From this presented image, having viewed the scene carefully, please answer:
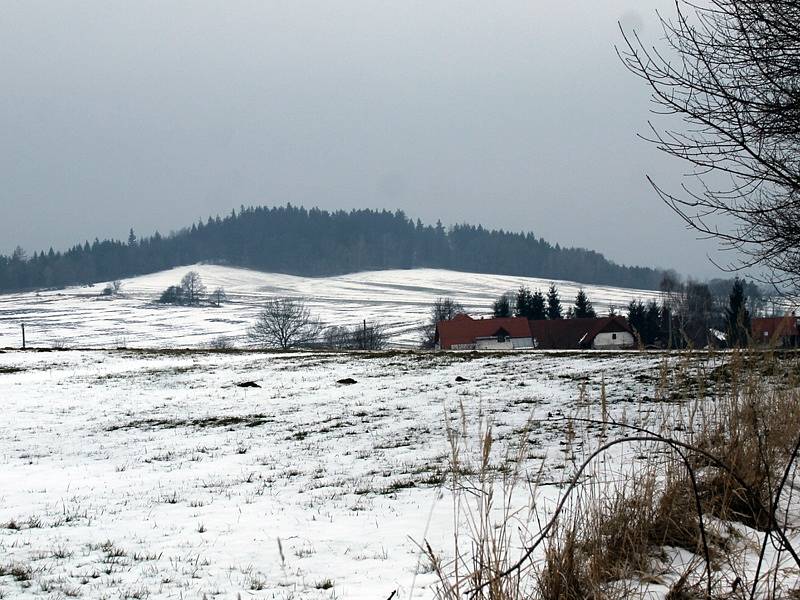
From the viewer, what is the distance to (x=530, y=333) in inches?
3253

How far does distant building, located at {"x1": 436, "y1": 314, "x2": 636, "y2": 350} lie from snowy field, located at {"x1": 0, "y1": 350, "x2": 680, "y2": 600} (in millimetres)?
57334

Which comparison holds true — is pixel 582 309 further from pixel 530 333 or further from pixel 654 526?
pixel 654 526

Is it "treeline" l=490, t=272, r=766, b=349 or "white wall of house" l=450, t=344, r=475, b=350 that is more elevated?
"treeline" l=490, t=272, r=766, b=349

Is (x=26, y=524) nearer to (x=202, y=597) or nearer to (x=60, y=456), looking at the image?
(x=202, y=597)

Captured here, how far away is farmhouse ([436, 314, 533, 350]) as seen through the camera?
265ft

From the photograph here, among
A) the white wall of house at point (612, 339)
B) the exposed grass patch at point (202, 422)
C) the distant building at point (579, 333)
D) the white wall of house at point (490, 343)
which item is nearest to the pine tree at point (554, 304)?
the distant building at point (579, 333)

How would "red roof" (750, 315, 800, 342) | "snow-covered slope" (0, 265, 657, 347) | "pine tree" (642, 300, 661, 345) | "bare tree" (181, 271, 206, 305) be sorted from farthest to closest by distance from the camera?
1. "bare tree" (181, 271, 206, 305)
2. "snow-covered slope" (0, 265, 657, 347)
3. "pine tree" (642, 300, 661, 345)
4. "red roof" (750, 315, 800, 342)

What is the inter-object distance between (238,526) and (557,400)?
982cm

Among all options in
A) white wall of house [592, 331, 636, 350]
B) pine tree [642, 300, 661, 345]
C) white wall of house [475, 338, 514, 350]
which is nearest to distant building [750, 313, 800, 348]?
pine tree [642, 300, 661, 345]

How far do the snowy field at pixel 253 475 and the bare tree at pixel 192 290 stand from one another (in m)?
127

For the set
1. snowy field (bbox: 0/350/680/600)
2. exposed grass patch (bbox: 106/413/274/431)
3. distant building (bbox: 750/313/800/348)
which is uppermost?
distant building (bbox: 750/313/800/348)

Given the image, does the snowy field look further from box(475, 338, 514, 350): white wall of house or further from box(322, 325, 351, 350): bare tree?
box(322, 325, 351, 350): bare tree

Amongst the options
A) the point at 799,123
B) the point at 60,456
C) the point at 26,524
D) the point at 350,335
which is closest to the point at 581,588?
the point at 799,123

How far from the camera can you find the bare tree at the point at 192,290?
5764 inches
